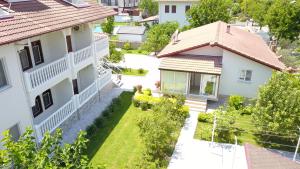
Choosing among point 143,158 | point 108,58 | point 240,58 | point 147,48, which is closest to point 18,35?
point 143,158

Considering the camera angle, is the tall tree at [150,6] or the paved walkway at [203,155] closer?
the paved walkway at [203,155]

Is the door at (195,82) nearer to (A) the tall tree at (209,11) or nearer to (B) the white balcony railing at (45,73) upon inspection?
(B) the white balcony railing at (45,73)

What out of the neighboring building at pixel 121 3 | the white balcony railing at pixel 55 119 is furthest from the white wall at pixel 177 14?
the neighboring building at pixel 121 3

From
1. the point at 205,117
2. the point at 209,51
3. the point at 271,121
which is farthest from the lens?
the point at 209,51

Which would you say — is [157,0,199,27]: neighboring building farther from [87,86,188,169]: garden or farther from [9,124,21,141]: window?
[9,124,21,141]: window

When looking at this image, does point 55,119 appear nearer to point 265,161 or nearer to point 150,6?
point 265,161

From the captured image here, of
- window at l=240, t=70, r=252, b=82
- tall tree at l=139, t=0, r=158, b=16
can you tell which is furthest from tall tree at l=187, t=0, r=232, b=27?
tall tree at l=139, t=0, r=158, b=16

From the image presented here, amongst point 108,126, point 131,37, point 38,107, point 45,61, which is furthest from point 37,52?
point 131,37
